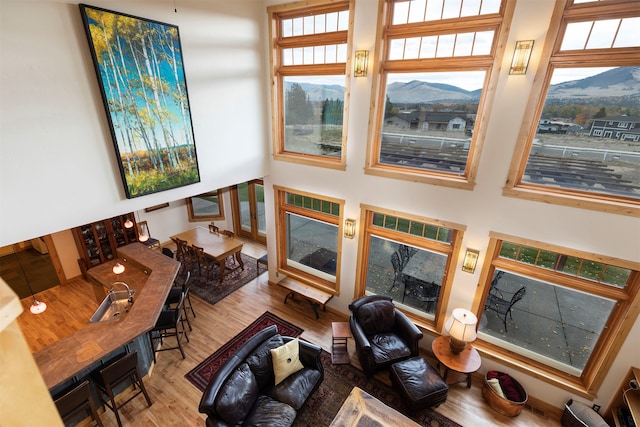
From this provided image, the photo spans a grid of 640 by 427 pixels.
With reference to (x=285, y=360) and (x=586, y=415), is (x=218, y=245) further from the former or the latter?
(x=586, y=415)

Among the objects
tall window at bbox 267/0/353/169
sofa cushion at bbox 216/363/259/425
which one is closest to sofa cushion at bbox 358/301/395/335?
sofa cushion at bbox 216/363/259/425

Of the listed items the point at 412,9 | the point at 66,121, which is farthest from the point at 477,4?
the point at 66,121

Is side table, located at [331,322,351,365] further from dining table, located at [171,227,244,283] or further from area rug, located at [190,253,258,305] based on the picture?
Result: dining table, located at [171,227,244,283]

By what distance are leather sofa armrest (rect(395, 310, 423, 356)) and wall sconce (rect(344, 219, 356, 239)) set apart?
156cm

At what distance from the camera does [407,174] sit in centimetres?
442

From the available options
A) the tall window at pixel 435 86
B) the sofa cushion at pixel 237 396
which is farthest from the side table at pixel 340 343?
the tall window at pixel 435 86

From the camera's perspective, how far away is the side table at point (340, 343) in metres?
4.79

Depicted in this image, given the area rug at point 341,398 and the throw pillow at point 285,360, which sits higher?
the throw pillow at point 285,360

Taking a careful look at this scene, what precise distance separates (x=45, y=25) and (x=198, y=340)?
4897 mm

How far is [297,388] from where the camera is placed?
12.7ft

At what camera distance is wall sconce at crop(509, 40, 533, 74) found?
10.8ft

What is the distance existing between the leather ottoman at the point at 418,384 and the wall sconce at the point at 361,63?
4424 millimetres

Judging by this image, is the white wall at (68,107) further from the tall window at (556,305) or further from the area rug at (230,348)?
the tall window at (556,305)

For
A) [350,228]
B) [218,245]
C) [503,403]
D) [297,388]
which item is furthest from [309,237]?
[503,403]
